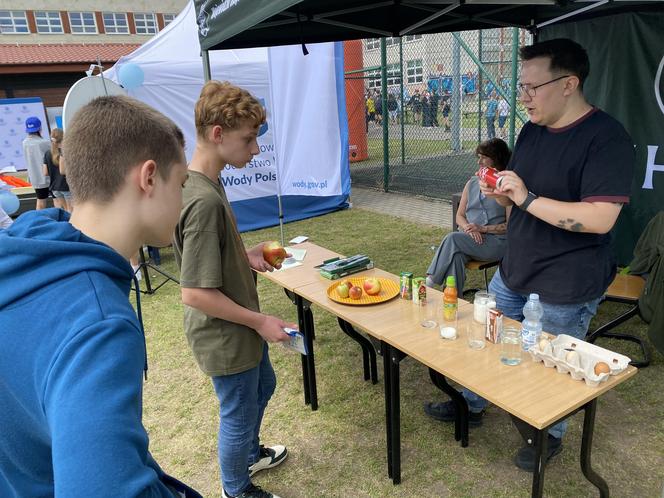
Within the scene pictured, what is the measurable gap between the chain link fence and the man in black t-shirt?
17.5 feet

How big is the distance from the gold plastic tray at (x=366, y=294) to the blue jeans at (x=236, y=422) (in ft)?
2.19

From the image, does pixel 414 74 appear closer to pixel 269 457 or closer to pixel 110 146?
pixel 269 457

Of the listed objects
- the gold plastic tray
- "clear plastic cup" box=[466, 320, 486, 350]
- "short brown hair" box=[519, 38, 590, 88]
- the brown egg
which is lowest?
"clear plastic cup" box=[466, 320, 486, 350]

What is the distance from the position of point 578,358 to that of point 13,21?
37232 millimetres

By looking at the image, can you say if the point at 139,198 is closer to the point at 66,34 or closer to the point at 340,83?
the point at 340,83

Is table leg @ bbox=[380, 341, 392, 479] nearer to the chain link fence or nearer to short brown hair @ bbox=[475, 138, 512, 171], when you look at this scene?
short brown hair @ bbox=[475, 138, 512, 171]

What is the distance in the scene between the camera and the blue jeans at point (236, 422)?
6.41 ft

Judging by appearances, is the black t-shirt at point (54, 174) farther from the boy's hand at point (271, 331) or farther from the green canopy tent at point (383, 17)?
the boy's hand at point (271, 331)

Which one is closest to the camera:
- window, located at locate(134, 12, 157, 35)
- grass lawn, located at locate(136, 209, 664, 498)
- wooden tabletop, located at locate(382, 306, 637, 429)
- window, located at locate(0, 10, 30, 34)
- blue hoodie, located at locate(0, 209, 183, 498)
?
blue hoodie, located at locate(0, 209, 183, 498)

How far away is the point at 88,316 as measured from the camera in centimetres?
63

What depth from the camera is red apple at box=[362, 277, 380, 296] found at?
2568 millimetres

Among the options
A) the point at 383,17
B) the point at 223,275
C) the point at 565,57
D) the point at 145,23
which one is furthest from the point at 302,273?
the point at 145,23

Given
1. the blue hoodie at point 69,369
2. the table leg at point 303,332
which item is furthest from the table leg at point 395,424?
the blue hoodie at point 69,369

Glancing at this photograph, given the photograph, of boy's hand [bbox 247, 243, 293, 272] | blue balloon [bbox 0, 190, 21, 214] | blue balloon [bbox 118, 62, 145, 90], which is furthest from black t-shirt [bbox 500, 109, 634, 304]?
blue balloon [bbox 0, 190, 21, 214]
